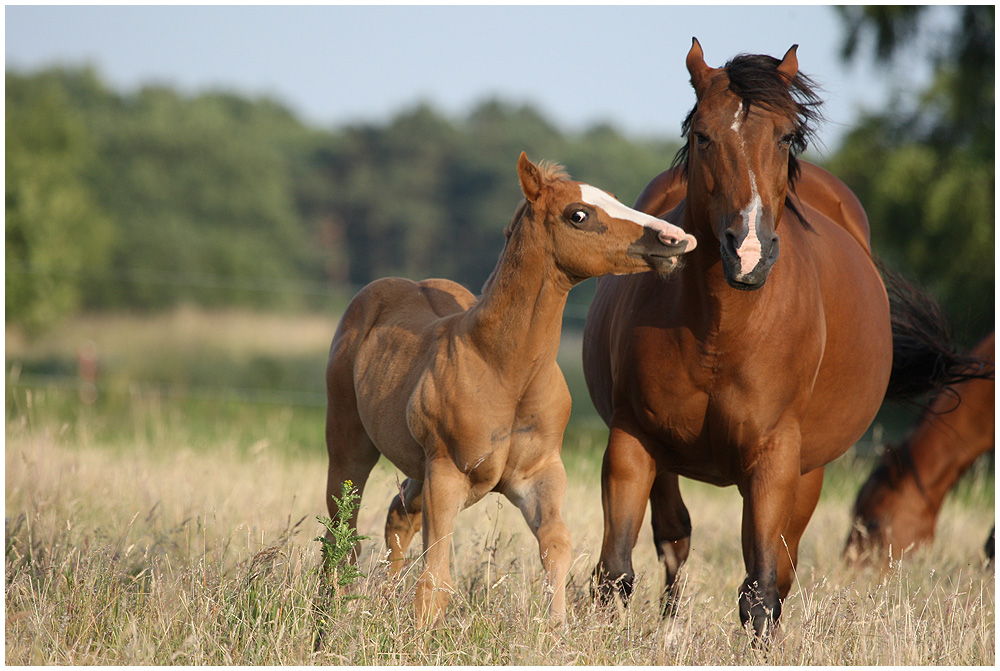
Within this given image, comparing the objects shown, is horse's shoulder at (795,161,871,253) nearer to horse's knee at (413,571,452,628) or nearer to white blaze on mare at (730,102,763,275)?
white blaze on mare at (730,102,763,275)

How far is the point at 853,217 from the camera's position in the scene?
5.73 m

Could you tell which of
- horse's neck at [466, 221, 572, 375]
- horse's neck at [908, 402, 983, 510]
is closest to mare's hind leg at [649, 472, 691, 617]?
horse's neck at [466, 221, 572, 375]

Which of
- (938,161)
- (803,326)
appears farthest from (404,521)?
(938,161)

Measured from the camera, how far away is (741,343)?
391cm

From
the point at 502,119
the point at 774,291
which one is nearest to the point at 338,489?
the point at 774,291

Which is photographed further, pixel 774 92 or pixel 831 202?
pixel 831 202

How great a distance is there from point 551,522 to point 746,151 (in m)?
1.50

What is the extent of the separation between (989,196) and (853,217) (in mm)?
8318

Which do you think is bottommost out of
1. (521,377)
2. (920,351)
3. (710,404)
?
(920,351)

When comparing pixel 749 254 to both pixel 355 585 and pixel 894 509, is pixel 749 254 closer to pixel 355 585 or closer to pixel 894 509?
pixel 355 585

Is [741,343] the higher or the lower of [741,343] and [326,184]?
the higher

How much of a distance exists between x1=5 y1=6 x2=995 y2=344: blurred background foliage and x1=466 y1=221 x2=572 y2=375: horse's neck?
949 centimetres

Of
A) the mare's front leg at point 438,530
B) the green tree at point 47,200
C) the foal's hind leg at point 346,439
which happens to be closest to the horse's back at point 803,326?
the mare's front leg at point 438,530

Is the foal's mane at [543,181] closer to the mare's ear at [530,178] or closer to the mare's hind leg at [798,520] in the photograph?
the mare's ear at [530,178]
